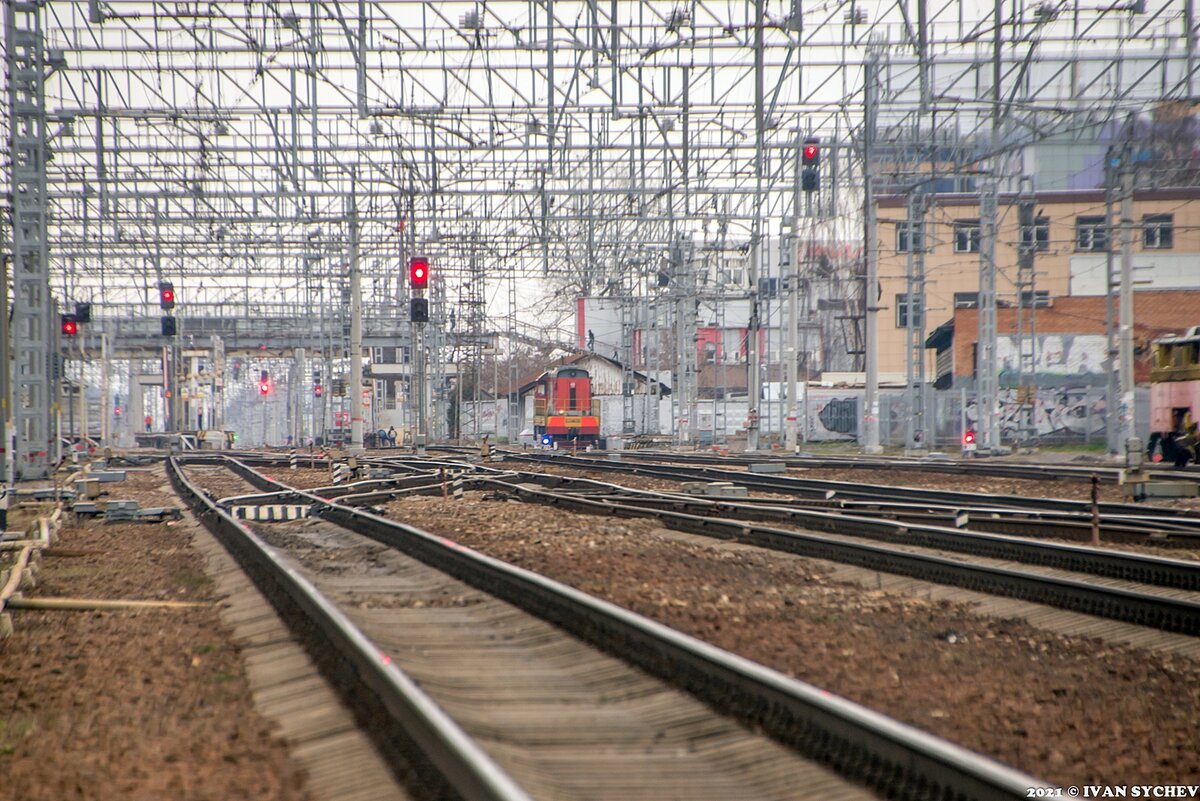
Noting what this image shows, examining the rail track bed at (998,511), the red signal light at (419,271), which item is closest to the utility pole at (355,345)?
the red signal light at (419,271)

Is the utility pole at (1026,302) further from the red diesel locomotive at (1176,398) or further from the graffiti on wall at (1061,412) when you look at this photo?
the red diesel locomotive at (1176,398)

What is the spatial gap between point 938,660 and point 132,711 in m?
4.51

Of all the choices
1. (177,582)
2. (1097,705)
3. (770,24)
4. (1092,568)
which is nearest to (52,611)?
(177,582)

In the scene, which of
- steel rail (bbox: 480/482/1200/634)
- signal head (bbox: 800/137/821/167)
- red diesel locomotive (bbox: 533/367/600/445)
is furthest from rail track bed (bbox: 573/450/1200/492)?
red diesel locomotive (bbox: 533/367/600/445)

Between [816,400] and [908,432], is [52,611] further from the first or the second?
[816,400]

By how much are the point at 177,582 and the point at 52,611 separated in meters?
1.86

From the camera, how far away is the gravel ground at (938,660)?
5.28m

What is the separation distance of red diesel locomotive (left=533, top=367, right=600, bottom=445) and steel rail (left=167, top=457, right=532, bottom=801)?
40.6 metres

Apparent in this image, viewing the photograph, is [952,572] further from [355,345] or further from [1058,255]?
[1058,255]

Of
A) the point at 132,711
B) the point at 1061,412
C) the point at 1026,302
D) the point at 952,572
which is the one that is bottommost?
the point at 132,711

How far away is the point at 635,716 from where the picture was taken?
225 inches

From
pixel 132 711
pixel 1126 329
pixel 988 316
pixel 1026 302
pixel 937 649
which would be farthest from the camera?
pixel 1026 302

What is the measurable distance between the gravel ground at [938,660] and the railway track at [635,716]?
25.2 inches

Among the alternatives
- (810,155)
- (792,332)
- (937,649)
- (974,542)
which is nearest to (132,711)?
(937,649)
